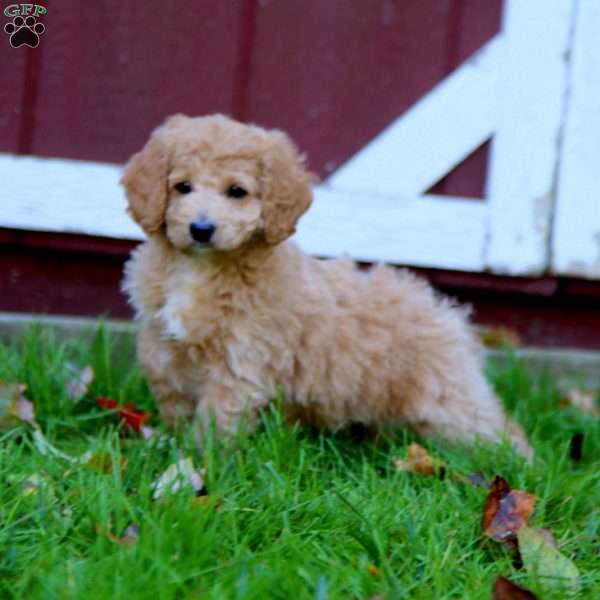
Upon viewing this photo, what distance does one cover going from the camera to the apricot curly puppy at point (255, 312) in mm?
2998

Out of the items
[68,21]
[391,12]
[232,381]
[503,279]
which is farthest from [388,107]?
[232,381]

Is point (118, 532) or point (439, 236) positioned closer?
point (118, 532)

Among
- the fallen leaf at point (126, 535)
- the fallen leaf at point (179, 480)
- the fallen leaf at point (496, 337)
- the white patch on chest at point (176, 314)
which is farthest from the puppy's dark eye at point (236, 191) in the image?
the fallen leaf at point (496, 337)

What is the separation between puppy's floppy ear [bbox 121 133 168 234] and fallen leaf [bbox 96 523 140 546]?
1022 mm

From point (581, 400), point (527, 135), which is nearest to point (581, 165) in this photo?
point (527, 135)

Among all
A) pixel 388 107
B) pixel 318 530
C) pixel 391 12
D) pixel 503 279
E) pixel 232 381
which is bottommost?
pixel 318 530

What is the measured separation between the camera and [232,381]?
3078mm

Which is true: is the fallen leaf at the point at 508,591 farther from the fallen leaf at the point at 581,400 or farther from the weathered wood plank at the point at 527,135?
the weathered wood plank at the point at 527,135

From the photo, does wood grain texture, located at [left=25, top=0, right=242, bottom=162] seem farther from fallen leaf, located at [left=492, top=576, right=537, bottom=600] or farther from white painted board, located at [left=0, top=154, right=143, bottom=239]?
fallen leaf, located at [left=492, top=576, right=537, bottom=600]

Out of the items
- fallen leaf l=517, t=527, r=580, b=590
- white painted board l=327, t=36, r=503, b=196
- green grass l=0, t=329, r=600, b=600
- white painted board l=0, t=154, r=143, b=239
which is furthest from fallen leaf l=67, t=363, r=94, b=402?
fallen leaf l=517, t=527, r=580, b=590

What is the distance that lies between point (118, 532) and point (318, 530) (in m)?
0.51

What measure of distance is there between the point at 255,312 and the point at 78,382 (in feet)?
2.64

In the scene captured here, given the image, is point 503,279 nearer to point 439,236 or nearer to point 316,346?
point 439,236

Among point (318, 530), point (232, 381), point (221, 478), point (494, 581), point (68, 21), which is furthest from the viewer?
point (68, 21)
